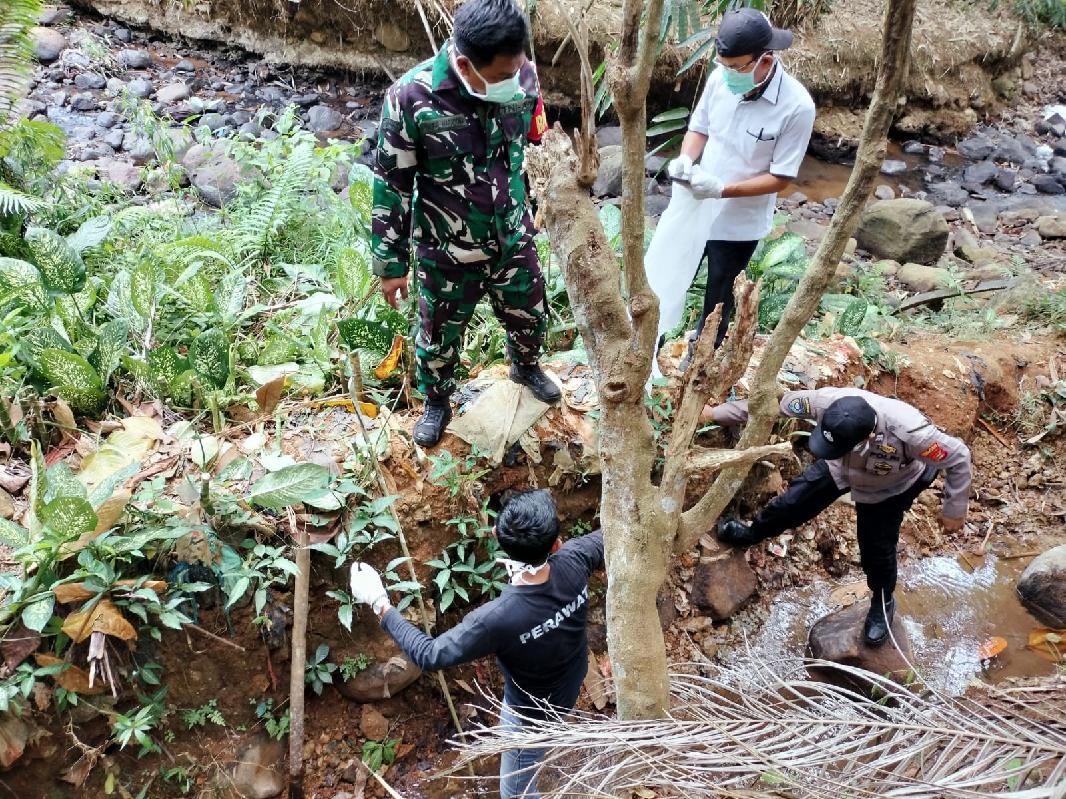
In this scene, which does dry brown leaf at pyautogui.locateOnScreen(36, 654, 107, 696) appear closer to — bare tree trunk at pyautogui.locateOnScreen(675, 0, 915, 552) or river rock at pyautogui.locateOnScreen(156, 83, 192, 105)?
bare tree trunk at pyautogui.locateOnScreen(675, 0, 915, 552)

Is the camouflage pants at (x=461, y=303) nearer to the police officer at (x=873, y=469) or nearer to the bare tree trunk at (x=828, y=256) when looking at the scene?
the police officer at (x=873, y=469)

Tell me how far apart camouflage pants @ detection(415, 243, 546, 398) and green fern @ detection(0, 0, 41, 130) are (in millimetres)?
3050

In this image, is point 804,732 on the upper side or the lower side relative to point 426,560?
upper

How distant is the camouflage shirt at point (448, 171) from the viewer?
2510 mm

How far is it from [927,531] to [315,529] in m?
3.52

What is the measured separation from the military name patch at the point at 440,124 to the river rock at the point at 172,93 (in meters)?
7.18

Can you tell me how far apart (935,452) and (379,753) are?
2657 millimetres

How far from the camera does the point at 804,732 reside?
153 centimetres

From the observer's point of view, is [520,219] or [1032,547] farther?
[1032,547]

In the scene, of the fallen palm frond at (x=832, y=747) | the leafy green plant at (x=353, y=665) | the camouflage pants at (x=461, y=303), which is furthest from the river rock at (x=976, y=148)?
the fallen palm frond at (x=832, y=747)

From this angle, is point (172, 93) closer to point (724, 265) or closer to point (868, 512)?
point (724, 265)

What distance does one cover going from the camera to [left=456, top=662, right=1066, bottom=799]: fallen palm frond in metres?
1.30

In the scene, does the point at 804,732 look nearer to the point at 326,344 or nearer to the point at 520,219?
the point at 520,219

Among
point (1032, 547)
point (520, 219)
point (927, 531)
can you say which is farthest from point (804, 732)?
point (1032, 547)
